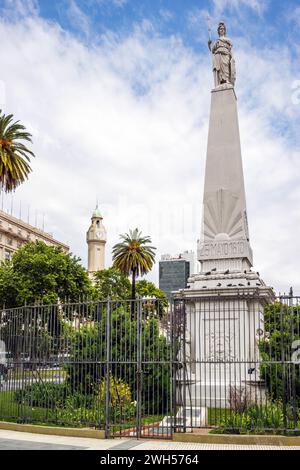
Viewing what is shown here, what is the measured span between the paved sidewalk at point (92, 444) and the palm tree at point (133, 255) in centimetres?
3442

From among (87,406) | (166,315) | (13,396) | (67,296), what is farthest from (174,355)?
(67,296)

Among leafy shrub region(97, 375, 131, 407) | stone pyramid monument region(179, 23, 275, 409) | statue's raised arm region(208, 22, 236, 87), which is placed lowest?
leafy shrub region(97, 375, 131, 407)

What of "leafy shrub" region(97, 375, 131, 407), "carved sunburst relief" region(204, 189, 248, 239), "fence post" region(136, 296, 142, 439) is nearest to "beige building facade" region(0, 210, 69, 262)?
"carved sunburst relief" region(204, 189, 248, 239)

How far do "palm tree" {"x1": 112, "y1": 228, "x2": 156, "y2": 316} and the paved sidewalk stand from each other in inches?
1355

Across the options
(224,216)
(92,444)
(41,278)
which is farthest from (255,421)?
(41,278)

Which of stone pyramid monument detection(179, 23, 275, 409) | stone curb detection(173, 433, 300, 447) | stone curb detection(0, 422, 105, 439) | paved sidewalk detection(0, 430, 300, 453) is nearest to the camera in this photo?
paved sidewalk detection(0, 430, 300, 453)

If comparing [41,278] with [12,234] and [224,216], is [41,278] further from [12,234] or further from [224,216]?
[12,234]

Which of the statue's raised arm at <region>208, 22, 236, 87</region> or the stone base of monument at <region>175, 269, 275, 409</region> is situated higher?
the statue's raised arm at <region>208, 22, 236, 87</region>

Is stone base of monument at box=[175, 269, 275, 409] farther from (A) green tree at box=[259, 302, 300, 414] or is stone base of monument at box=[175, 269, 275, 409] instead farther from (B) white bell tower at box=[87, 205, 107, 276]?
(B) white bell tower at box=[87, 205, 107, 276]

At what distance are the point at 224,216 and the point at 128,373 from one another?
251 inches

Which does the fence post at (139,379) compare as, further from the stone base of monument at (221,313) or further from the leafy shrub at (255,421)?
the stone base of monument at (221,313)

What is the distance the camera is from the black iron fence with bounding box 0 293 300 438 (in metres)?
12.4

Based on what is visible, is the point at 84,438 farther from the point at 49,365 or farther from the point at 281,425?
the point at 281,425
